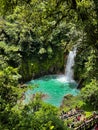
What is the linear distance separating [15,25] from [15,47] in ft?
7.38

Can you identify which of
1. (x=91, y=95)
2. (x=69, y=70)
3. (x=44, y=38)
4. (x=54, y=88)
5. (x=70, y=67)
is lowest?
(x=44, y=38)

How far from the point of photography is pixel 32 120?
795cm

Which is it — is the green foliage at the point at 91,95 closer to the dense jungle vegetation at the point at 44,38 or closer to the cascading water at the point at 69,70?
the dense jungle vegetation at the point at 44,38

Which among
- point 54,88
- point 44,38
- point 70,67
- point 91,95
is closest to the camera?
point 44,38

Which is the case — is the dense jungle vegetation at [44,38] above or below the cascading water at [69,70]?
below

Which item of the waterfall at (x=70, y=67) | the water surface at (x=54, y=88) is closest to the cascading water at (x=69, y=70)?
the waterfall at (x=70, y=67)

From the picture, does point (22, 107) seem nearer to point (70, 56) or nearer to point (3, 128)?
point (3, 128)

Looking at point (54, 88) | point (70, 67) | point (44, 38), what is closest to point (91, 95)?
point (54, 88)

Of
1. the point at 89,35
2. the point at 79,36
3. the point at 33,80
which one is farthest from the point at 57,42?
the point at 89,35

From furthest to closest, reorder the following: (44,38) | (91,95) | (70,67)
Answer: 1. (70,67)
2. (91,95)
3. (44,38)

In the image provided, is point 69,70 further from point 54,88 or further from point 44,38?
point 44,38

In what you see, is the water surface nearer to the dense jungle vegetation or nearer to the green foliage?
the green foliage

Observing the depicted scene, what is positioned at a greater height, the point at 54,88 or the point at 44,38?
the point at 54,88

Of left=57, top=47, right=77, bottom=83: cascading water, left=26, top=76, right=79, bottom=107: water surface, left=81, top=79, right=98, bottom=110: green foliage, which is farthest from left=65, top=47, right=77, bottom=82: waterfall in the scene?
left=81, top=79, right=98, bottom=110: green foliage
